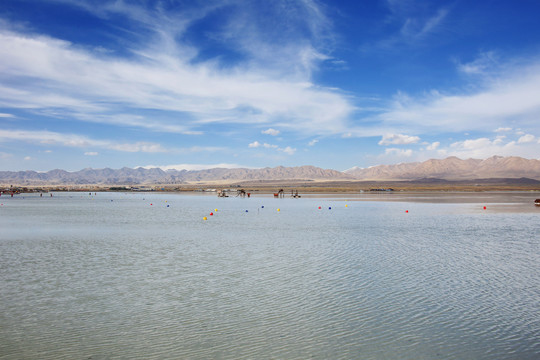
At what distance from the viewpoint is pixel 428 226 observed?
38344 millimetres

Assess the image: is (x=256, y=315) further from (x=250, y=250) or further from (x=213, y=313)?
(x=250, y=250)

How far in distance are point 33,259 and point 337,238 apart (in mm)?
19161

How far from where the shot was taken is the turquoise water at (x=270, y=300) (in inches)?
410

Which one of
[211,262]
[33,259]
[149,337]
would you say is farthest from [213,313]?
[33,259]

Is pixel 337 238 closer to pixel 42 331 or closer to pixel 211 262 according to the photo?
pixel 211 262

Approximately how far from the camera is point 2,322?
12047mm

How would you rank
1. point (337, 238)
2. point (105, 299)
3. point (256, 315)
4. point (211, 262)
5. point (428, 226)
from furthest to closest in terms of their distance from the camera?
Answer: 1. point (428, 226)
2. point (337, 238)
3. point (211, 262)
4. point (105, 299)
5. point (256, 315)

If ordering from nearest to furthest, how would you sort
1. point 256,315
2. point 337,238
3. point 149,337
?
1. point 149,337
2. point 256,315
3. point 337,238

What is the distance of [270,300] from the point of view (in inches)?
567

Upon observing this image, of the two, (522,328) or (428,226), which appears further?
(428,226)

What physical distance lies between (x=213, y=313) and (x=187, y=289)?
3.18 m

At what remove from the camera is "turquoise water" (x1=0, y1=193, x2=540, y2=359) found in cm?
1041

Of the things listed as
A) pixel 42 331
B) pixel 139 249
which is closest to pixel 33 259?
pixel 139 249

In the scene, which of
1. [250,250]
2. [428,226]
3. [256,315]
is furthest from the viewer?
[428,226]
